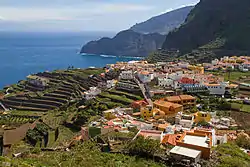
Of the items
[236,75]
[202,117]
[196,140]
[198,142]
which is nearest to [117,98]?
[202,117]

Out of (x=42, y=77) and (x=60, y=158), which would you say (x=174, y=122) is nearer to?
(x=60, y=158)

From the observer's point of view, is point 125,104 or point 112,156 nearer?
point 112,156

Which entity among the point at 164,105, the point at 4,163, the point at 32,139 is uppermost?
the point at 4,163

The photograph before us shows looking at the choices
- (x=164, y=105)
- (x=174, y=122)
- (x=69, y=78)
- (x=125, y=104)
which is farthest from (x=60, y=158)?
(x=69, y=78)

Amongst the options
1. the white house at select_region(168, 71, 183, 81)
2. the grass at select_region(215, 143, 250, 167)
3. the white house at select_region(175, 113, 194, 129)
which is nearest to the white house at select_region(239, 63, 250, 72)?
the white house at select_region(168, 71, 183, 81)

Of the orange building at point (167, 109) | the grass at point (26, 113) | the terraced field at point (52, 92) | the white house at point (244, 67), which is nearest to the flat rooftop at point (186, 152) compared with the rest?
the orange building at point (167, 109)

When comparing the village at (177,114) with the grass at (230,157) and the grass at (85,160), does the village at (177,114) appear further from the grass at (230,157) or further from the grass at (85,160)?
the grass at (85,160)
